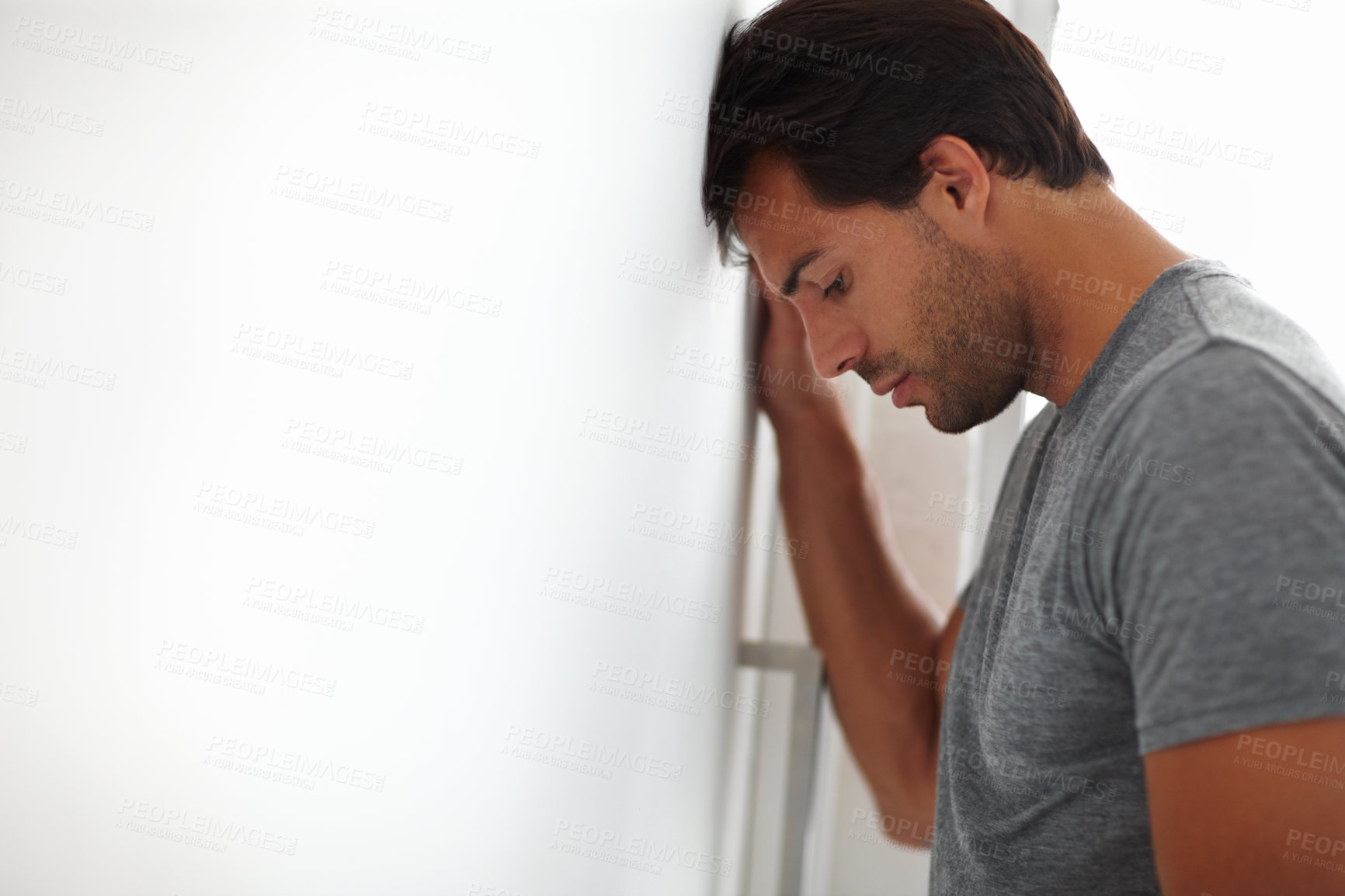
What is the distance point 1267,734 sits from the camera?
1.73 feet

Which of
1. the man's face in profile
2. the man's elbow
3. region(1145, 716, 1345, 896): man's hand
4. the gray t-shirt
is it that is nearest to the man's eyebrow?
the man's face in profile

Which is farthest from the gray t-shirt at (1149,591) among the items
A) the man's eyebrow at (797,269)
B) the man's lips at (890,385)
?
the man's eyebrow at (797,269)

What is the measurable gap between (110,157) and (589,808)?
52 centimetres

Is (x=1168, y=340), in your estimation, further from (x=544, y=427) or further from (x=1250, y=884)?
(x=544, y=427)

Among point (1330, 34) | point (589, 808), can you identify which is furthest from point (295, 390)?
point (1330, 34)

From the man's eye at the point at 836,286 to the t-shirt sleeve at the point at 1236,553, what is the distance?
33 centimetres

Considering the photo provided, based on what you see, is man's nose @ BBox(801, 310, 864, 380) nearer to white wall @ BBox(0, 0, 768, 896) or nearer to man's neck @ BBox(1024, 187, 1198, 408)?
man's neck @ BBox(1024, 187, 1198, 408)

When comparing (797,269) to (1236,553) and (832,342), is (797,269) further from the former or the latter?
(1236,553)

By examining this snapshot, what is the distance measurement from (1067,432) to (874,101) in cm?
34

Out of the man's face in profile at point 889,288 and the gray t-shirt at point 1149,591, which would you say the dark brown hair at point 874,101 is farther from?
the gray t-shirt at point 1149,591

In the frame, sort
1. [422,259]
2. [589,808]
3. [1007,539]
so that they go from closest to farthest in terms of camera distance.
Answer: [422,259]
[589,808]
[1007,539]

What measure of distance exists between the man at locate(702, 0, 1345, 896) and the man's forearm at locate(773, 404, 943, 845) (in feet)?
0.41

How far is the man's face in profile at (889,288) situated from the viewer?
2.67ft

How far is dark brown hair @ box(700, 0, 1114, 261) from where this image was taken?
80 centimetres
